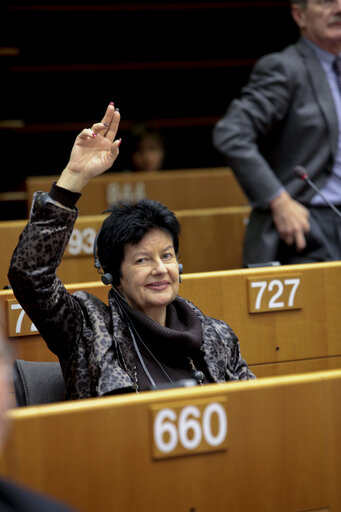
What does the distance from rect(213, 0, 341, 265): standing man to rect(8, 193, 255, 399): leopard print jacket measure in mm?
1134

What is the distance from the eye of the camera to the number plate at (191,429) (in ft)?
4.27

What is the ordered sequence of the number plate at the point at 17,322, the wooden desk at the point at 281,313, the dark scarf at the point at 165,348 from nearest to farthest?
the dark scarf at the point at 165,348 < the number plate at the point at 17,322 < the wooden desk at the point at 281,313

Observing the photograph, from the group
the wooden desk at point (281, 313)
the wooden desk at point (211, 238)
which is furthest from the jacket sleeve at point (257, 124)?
the wooden desk at point (211, 238)

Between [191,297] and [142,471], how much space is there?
1141 millimetres

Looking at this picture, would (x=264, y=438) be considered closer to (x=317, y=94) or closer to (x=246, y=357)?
(x=246, y=357)

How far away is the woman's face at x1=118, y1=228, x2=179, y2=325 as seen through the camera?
6.56 feet

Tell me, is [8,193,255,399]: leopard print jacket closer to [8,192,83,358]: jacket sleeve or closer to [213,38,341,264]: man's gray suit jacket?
[8,192,83,358]: jacket sleeve

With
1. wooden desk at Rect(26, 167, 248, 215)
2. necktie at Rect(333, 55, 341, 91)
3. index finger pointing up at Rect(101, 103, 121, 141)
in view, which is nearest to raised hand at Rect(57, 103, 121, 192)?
index finger pointing up at Rect(101, 103, 121, 141)

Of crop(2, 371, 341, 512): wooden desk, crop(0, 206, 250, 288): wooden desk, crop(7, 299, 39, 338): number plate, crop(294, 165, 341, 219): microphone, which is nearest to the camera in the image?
crop(2, 371, 341, 512): wooden desk

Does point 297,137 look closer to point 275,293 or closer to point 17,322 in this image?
point 275,293

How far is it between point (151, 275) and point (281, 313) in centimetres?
64

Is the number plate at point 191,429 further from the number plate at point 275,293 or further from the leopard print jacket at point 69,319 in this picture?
the number plate at point 275,293

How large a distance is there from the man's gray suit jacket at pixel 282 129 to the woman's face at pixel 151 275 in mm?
1004

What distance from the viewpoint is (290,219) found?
115 inches
